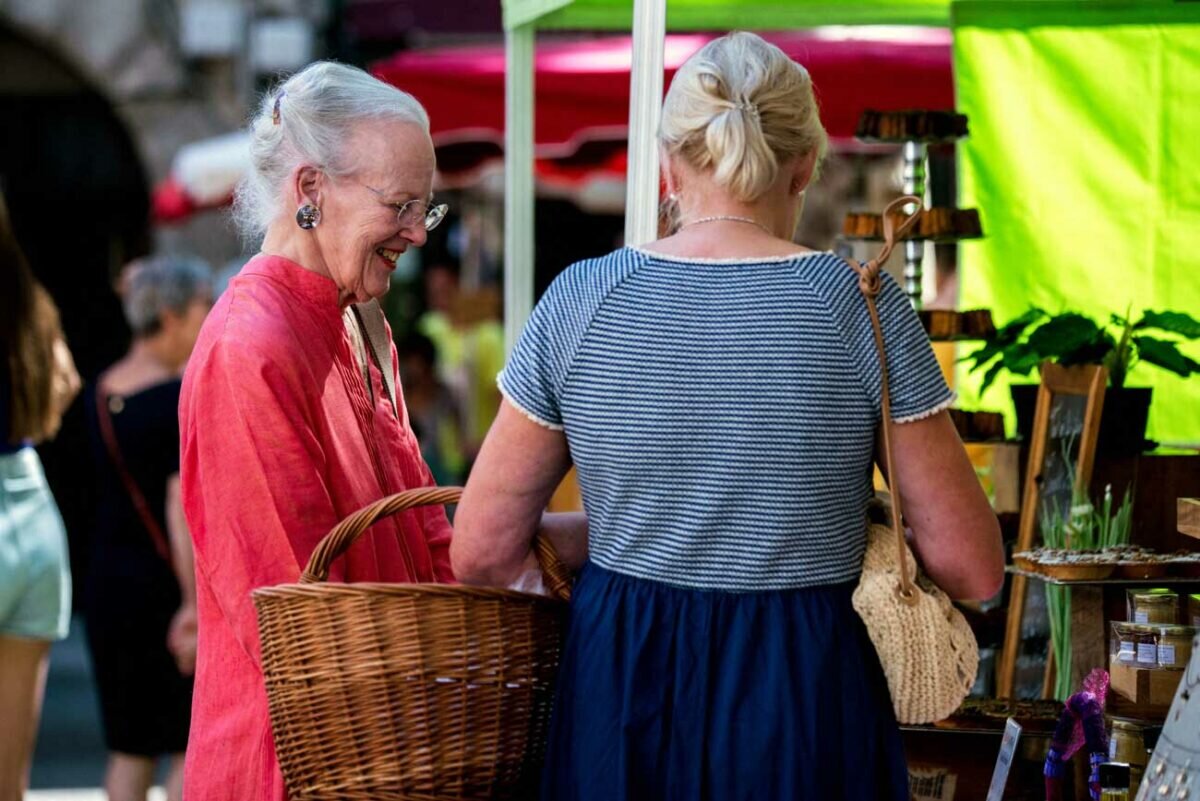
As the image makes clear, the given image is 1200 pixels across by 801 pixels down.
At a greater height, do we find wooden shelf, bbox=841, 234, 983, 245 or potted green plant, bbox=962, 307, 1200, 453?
wooden shelf, bbox=841, 234, 983, 245

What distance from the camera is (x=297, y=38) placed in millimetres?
11641

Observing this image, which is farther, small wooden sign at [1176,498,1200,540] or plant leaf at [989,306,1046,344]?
plant leaf at [989,306,1046,344]

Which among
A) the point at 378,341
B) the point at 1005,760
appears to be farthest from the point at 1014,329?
the point at 378,341

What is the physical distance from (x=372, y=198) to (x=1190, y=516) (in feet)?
4.45

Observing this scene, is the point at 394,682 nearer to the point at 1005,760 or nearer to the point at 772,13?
the point at 1005,760

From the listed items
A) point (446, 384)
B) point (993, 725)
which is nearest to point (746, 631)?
point (993, 725)

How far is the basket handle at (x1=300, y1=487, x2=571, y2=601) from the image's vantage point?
2221 millimetres

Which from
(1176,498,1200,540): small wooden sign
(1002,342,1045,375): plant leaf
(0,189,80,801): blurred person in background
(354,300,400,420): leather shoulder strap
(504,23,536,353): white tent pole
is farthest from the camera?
(504,23,536,353): white tent pole

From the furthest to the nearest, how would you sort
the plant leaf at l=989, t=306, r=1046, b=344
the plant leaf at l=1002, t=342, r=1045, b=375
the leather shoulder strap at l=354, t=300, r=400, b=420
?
the plant leaf at l=989, t=306, r=1046, b=344, the plant leaf at l=1002, t=342, r=1045, b=375, the leather shoulder strap at l=354, t=300, r=400, b=420

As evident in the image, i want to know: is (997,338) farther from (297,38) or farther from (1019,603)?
(297,38)

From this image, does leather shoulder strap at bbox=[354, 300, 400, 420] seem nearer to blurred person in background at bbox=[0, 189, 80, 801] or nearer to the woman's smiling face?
the woman's smiling face

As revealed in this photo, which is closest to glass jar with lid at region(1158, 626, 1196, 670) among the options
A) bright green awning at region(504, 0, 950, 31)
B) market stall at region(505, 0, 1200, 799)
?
market stall at region(505, 0, 1200, 799)

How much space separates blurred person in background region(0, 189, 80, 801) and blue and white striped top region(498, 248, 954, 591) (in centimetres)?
274

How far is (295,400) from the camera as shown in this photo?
2.45m
